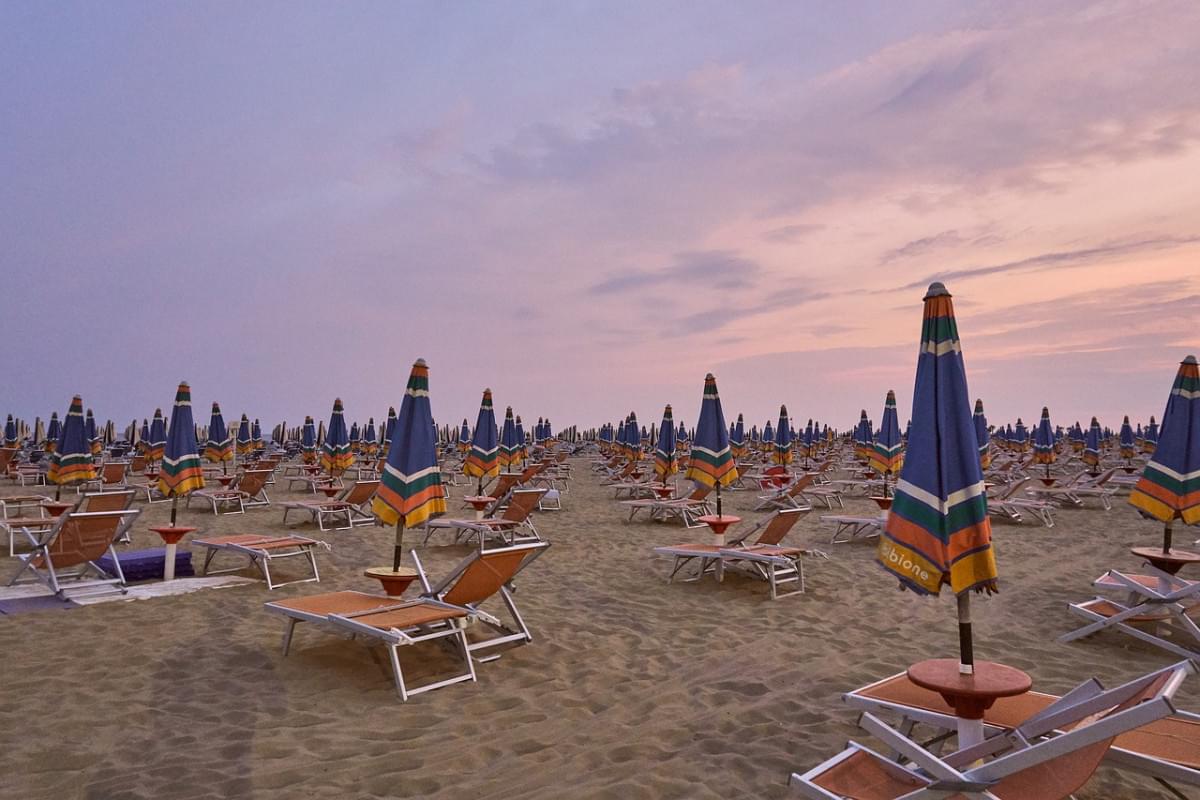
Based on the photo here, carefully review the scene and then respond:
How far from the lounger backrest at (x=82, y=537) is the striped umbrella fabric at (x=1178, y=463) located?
28.2 ft

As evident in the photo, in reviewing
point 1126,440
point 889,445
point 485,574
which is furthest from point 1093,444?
point 485,574

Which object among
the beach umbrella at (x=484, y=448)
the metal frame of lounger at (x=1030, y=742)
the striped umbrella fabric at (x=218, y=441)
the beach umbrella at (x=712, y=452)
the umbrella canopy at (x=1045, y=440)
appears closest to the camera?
the metal frame of lounger at (x=1030, y=742)

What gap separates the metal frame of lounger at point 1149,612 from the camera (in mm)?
5121

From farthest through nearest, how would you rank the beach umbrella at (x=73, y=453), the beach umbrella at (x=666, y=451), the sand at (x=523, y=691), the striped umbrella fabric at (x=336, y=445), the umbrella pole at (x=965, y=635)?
the striped umbrella fabric at (x=336, y=445) < the beach umbrella at (x=666, y=451) < the beach umbrella at (x=73, y=453) < the sand at (x=523, y=691) < the umbrella pole at (x=965, y=635)

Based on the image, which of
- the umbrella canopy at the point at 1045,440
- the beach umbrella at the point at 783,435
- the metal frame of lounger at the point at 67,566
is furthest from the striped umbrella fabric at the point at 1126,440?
the metal frame of lounger at the point at 67,566

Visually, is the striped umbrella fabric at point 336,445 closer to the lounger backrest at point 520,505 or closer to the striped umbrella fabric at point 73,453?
the striped umbrella fabric at point 73,453

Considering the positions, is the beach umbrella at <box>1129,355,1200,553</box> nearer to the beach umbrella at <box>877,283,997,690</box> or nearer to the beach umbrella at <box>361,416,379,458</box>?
the beach umbrella at <box>877,283,997,690</box>

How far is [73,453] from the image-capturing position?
941cm

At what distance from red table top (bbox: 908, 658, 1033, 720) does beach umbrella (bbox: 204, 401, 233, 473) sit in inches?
651

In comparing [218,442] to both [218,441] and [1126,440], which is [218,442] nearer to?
[218,441]

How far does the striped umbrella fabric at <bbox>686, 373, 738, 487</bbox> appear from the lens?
761 cm

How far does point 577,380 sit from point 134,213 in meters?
21.1

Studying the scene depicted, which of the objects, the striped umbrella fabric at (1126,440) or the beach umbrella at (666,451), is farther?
the striped umbrella fabric at (1126,440)

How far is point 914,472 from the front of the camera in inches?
107
